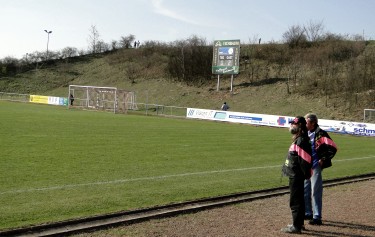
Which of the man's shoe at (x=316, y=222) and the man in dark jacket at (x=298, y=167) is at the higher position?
the man in dark jacket at (x=298, y=167)

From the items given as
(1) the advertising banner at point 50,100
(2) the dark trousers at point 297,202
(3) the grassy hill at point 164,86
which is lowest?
(2) the dark trousers at point 297,202

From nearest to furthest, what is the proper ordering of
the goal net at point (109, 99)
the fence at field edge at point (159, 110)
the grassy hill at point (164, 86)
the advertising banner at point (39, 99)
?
the grassy hill at point (164, 86)
the fence at field edge at point (159, 110)
the goal net at point (109, 99)
the advertising banner at point (39, 99)

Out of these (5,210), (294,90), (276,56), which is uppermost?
(276,56)

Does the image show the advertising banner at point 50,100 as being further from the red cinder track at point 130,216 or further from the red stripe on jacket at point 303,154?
the red stripe on jacket at point 303,154

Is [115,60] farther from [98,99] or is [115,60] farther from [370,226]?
[370,226]

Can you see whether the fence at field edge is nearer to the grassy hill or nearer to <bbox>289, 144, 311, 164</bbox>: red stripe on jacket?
the grassy hill

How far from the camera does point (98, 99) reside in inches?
2095

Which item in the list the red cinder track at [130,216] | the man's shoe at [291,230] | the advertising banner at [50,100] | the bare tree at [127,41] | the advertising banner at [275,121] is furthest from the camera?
the bare tree at [127,41]

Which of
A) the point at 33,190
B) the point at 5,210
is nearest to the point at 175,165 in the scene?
the point at 33,190

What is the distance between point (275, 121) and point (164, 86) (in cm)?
3131

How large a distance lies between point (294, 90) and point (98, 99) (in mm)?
23227

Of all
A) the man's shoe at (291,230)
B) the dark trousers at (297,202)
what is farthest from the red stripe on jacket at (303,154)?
the man's shoe at (291,230)

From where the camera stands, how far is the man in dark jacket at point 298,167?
7342mm

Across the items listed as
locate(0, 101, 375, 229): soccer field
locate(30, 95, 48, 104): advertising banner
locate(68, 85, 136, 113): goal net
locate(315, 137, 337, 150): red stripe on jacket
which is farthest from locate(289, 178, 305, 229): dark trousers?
locate(30, 95, 48, 104): advertising banner
